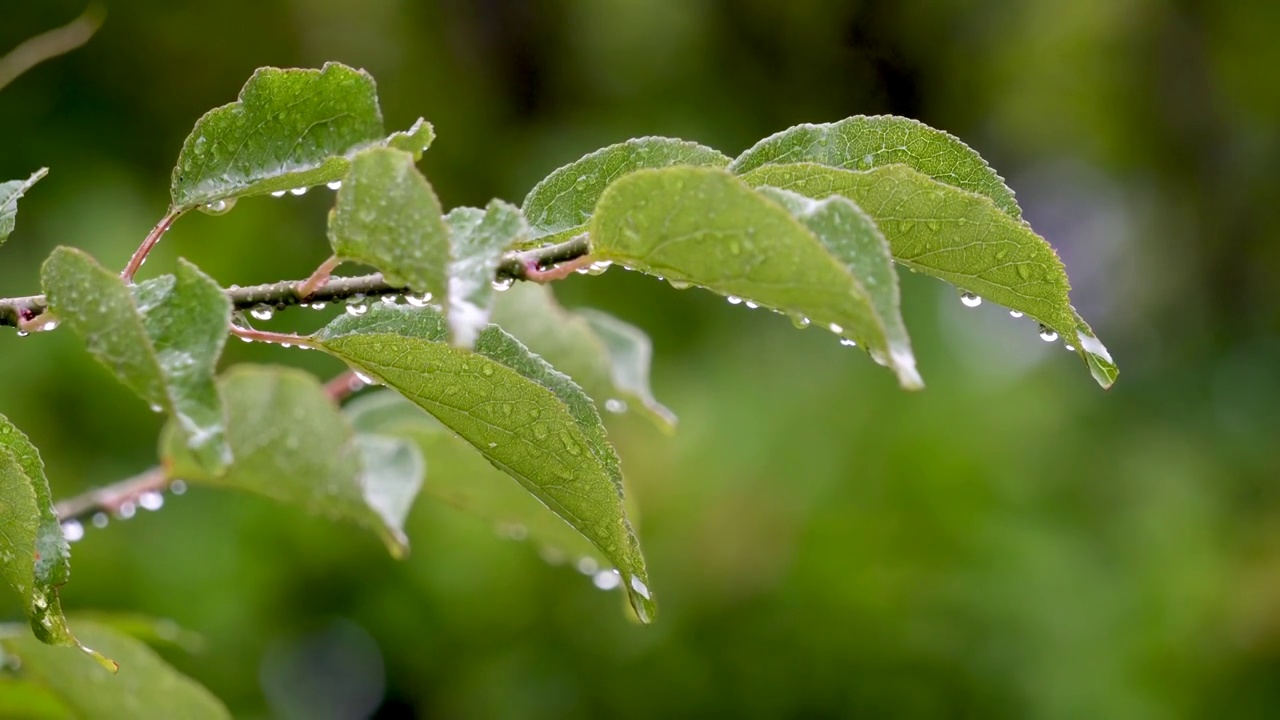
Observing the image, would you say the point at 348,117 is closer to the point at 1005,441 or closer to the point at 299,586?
the point at 299,586

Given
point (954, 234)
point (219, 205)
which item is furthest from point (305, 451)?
point (954, 234)

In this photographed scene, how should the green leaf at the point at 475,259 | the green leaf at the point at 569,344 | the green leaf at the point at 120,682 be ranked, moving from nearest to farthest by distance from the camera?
the green leaf at the point at 475,259 → the green leaf at the point at 120,682 → the green leaf at the point at 569,344

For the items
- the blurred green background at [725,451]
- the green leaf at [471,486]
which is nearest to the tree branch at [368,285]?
the green leaf at [471,486]

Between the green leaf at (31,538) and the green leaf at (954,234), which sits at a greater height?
the green leaf at (954,234)

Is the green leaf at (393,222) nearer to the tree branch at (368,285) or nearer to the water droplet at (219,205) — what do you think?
the tree branch at (368,285)

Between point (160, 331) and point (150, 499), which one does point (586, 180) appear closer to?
point (160, 331)

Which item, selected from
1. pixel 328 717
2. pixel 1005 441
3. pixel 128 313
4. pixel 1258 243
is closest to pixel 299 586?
pixel 328 717
